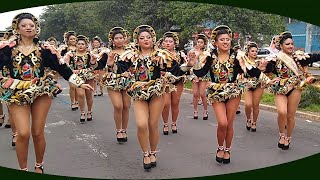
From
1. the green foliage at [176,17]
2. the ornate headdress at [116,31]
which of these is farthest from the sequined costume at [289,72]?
the green foliage at [176,17]

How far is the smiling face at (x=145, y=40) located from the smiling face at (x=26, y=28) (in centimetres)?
170

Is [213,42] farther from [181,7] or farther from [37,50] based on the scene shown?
[181,7]

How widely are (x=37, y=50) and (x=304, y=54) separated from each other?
15.8ft

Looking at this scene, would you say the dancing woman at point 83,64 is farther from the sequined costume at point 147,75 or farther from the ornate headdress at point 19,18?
the ornate headdress at point 19,18

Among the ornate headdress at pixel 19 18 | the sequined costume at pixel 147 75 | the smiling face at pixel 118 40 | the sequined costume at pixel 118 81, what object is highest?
the ornate headdress at pixel 19 18

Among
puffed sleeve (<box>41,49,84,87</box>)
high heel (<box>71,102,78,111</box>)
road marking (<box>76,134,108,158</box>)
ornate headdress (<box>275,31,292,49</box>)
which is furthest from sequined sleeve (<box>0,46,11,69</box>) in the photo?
high heel (<box>71,102,78,111</box>)

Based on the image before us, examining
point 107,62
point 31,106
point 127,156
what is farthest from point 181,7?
point 31,106

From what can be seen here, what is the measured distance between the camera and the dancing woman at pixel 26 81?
5.34 meters

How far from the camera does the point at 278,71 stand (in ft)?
23.7

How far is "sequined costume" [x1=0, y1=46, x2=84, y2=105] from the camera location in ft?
17.5

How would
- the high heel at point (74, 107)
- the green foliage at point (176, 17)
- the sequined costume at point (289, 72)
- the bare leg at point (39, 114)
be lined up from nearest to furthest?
1. the bare leg at point (39, 114)
2. the sequined costume at point (289, 72)
3. the high heel at point (74, 107)
4. the green foliage at point (176, 17)

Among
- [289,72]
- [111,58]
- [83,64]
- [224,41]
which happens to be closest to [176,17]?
[83,64]

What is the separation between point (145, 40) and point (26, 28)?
1.84 metres

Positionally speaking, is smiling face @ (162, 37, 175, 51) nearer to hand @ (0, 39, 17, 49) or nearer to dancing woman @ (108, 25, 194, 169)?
dancing woman @ (108, 25, 194, 169)
